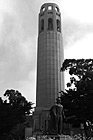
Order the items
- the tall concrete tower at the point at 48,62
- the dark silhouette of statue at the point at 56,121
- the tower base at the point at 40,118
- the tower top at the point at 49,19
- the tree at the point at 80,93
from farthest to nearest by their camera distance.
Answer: the tower top at the point at 49,19, the tall concrete tower at the point at 48,62, the tower base at the point at 40,118, the tree at the point at 80,93, the dark silhouette of statue at the point at 56,121

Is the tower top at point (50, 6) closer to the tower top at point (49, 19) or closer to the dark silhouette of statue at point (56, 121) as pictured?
the tower top at point (49, 19)

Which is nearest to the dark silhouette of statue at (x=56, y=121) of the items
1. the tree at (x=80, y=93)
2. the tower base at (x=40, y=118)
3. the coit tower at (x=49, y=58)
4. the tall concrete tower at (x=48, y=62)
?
the tree at (x=80, y=93)

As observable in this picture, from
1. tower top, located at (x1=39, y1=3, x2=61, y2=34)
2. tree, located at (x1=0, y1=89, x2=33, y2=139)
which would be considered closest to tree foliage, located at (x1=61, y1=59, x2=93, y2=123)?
tree, located at (x1=0, y1=89, x2=33, y2=139)

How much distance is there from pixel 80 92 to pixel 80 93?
12 centimetres

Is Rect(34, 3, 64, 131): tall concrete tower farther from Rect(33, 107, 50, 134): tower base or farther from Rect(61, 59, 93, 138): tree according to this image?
Rect(61, 59, 93, 138): tree

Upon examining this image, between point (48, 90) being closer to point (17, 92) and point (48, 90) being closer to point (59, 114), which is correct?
point (17, 92)

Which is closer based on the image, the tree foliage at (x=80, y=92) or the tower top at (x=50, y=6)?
the tree foliage at (x=80, y=92)

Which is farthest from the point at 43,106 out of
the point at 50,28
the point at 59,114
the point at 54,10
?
the point at 59,114

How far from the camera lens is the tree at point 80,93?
23516mm

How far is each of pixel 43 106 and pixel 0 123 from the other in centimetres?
1719

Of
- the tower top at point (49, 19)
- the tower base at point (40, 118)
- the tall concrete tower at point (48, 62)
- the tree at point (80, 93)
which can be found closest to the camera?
the tree at point (80, 93)

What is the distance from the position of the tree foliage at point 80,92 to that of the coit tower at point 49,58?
46.2 feet

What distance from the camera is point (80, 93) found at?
972 inches

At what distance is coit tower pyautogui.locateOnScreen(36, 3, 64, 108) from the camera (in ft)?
136
